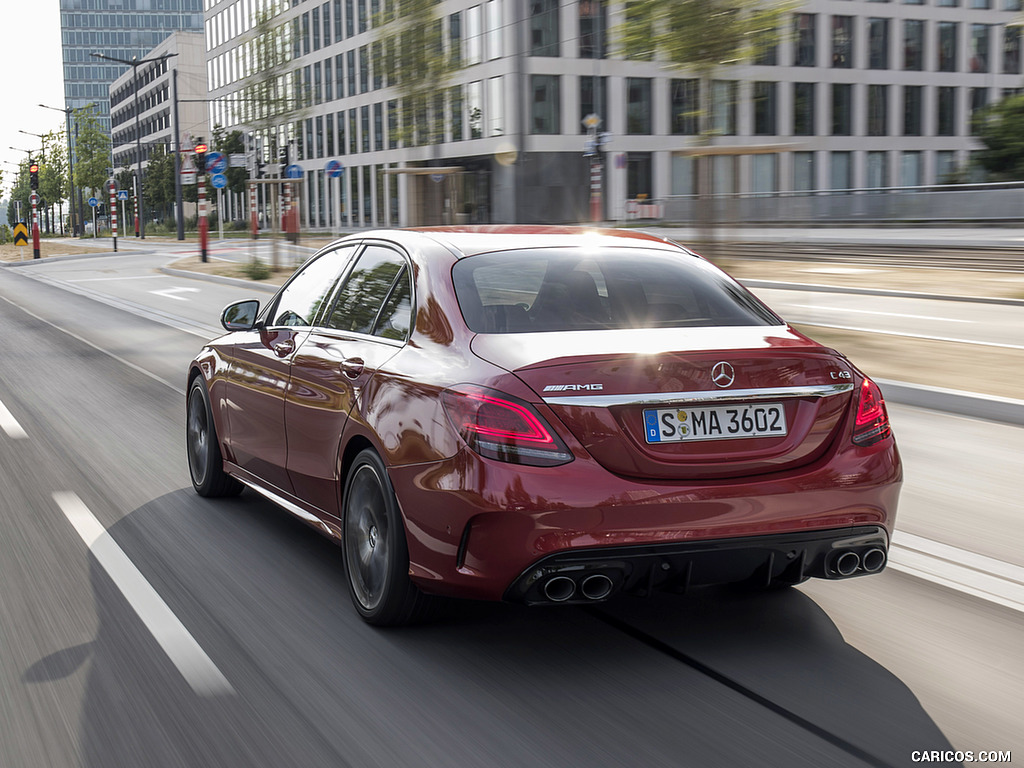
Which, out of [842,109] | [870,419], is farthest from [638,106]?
[870,419]

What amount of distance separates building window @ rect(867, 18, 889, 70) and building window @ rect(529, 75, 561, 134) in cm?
1511

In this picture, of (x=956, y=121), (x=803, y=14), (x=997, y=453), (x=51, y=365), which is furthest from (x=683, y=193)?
(x=997, y=453)

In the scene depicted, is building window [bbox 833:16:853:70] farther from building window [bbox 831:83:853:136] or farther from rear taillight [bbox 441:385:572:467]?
rear taillight [bbox 441:385:572:467]

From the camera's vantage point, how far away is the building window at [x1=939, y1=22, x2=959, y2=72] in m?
56.4

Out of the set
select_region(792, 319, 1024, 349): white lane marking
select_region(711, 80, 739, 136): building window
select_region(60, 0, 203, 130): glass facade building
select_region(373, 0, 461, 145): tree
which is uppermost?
select_region(60, 0, 203, 130): glass facade building

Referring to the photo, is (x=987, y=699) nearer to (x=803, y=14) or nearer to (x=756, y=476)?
(x=756, y=476)

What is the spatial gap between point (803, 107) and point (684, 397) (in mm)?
53752

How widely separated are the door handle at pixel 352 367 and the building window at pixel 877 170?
182 ft

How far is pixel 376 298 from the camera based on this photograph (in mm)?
4820

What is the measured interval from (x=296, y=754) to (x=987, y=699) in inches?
81.1

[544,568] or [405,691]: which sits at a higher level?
[544,568]

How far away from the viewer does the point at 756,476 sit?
390 cm

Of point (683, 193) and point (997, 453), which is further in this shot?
point (683, 193)

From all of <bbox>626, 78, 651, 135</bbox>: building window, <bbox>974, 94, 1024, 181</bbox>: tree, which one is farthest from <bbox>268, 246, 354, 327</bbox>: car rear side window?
<bbox>626, 78, 651, 135</bbox>: building window
